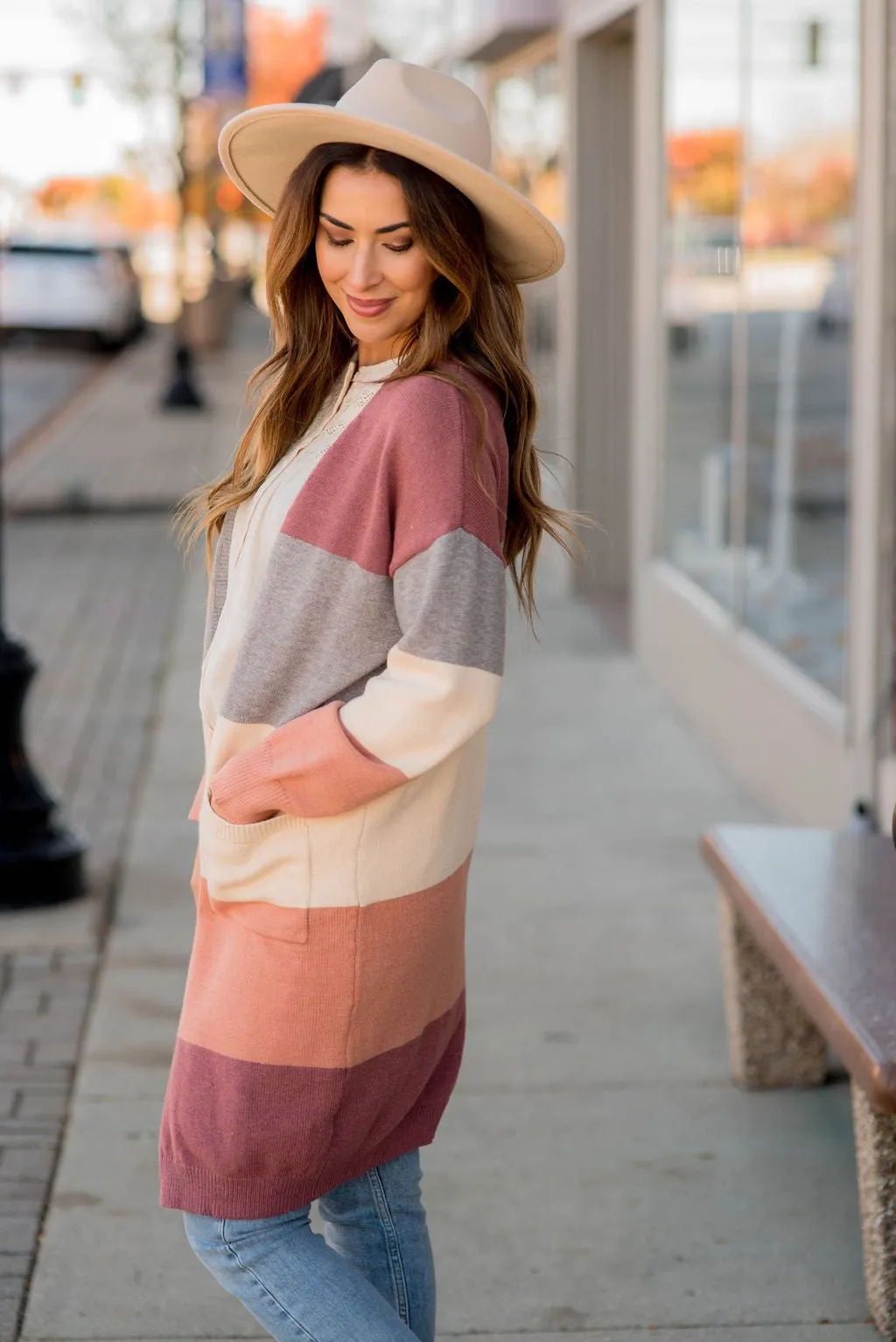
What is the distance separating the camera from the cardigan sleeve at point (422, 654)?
6.48 feet

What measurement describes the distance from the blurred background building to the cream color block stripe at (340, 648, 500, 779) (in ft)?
1.49

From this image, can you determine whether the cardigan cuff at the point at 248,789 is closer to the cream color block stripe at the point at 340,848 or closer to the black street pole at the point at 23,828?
the cream color block stripe at the point at 340,848

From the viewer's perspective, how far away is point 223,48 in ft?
77.5

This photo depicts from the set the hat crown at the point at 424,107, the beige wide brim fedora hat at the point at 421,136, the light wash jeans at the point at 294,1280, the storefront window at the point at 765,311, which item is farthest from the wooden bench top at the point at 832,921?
the storefront window at the point at 765,311

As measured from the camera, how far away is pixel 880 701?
16.5 ft

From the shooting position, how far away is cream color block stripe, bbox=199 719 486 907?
6.79ft

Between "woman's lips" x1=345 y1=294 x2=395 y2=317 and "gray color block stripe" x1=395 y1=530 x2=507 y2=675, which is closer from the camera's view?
Answer: "gray color block stripe" x1=395 y1=530 x2=507 y2=675

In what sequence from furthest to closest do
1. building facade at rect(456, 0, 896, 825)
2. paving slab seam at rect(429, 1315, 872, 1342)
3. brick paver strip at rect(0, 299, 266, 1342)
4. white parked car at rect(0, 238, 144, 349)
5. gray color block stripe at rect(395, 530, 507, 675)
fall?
white parked car at rect(0, 238, 144, 349) < building facade at rect(456, 0, 896, 825) < brick paver strip at rect(0, 299, 266, 1342) < paving slab seam at rect(429, 1315, 872, 1342) < gray color block stripe at rect(395, 530, 507, 675)

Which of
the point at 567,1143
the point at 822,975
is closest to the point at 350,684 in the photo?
the point at 822,975

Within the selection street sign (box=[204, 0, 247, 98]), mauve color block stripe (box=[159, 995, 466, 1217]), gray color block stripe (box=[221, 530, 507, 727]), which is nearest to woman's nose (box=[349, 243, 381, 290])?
gray color block stripe (box=[221, 530, 507, 727])

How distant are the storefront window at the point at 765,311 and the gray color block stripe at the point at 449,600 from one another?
371 cm

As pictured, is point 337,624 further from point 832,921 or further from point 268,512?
point 832,921

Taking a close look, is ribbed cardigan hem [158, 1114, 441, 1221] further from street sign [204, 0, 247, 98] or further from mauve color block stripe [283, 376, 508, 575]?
street sign [204, 0, 247, 98]

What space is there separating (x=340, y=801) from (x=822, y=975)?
1.43 m
